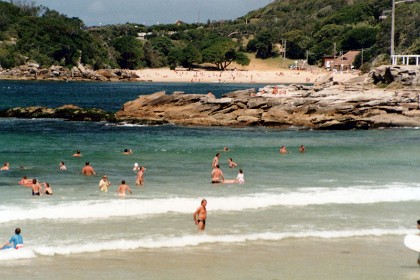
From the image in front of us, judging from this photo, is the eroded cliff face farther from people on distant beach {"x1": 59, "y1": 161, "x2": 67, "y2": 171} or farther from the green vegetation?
the green vegetation

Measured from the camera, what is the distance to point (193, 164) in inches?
1234

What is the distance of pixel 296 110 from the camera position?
4703cm

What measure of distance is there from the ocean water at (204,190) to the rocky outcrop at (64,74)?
4237 inches

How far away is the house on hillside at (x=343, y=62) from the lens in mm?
135700

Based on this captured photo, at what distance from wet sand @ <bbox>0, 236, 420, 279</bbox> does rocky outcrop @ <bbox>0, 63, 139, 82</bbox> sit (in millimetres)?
133578

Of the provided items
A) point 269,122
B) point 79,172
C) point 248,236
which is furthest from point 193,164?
point 269,122

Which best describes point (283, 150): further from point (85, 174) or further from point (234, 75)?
point (234, 75)

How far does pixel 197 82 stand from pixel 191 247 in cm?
12448

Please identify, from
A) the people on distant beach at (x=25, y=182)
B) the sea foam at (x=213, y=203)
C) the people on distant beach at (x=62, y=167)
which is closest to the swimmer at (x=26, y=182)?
the people on distant beach at (x=25, y=182)

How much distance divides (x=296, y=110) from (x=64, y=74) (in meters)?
110

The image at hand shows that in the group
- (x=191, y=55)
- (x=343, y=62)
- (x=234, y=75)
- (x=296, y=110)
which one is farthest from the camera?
(x=191, y=55)

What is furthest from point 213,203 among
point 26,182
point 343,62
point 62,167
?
point 343,62

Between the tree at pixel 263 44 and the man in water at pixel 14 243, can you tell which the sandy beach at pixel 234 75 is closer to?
the tree at pixel 263 44

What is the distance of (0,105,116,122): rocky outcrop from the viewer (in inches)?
2020
